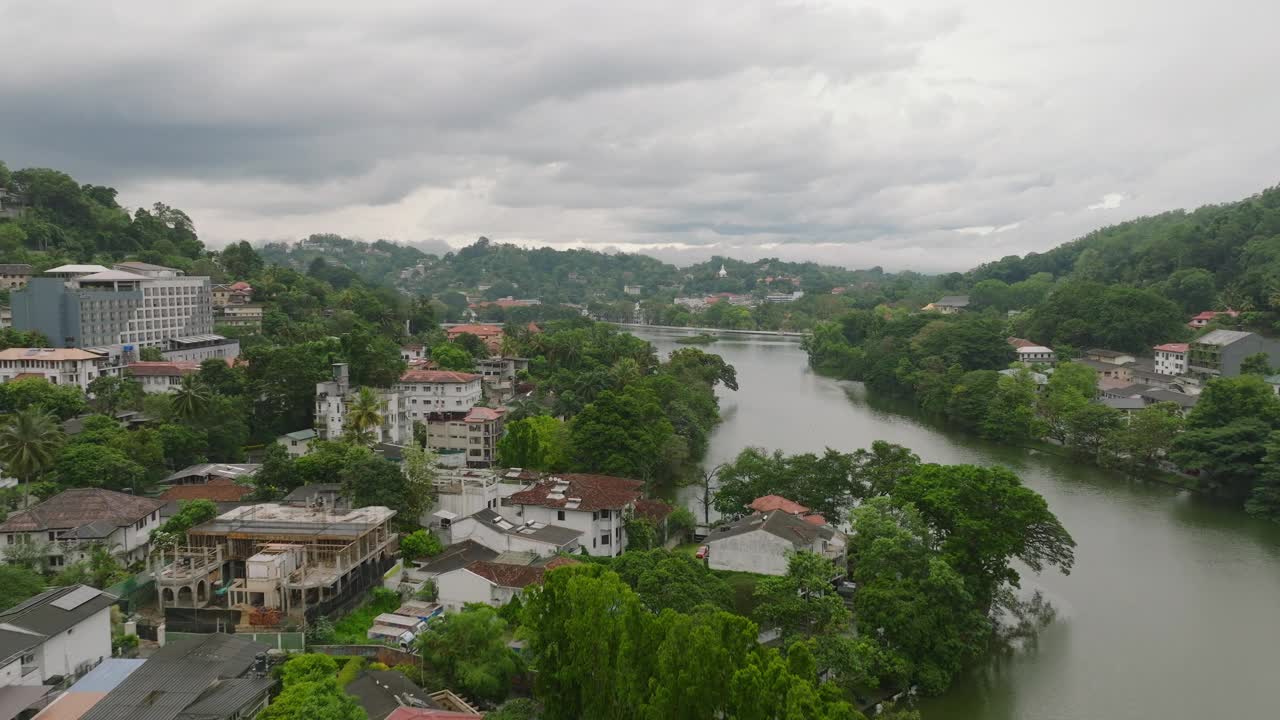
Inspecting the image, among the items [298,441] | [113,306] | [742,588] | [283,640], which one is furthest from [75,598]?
[113,306]

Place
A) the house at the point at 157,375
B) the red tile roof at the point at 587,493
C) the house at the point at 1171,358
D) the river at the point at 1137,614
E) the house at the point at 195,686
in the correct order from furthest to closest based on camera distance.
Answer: the house at the point at 1171,358 → the house at the point at 157,375 → the red tile roof at the point at 587,493 → the river at the point at 1137,614 → the house at the point at 195,686

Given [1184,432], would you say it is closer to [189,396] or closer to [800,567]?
[800,567]

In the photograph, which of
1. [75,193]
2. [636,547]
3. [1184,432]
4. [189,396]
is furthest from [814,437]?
[75,193]

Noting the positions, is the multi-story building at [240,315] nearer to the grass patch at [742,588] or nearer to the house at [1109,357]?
the grass patch at [742,588]

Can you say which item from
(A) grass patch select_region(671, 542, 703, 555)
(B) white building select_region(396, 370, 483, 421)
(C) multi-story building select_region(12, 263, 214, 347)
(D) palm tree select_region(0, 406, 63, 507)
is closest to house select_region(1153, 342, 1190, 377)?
(A) grass patch select_region(671, 542, 703, 555)

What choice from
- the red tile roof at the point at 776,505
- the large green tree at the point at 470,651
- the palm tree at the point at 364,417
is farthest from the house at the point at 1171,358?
the large green tree at the point at 470,651

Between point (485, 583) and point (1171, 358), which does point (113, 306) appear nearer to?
point (485, 583)
